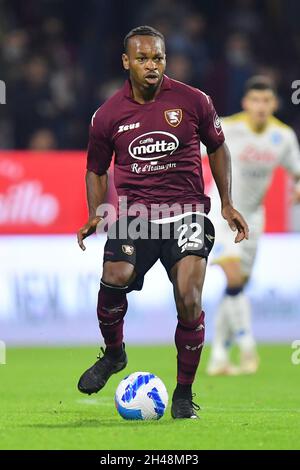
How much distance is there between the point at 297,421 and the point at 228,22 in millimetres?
10171

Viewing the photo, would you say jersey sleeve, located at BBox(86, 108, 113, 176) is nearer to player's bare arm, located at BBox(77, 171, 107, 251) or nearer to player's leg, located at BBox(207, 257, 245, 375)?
player's bare arm, located at BBox(77, 171, 107, 251)

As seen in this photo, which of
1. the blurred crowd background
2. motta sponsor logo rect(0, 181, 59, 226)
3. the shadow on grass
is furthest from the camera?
the blurred crowd background

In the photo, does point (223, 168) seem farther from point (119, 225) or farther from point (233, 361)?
point (233, 361)

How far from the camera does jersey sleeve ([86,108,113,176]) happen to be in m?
7.80

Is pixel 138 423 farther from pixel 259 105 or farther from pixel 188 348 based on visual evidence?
pixel 259 105

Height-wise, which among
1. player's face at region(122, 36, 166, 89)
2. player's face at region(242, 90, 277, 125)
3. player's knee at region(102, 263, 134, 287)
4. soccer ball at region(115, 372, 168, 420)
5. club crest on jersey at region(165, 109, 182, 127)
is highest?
player's face at region(242, 90, 277, 125)

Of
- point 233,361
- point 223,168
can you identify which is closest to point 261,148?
point 233,361

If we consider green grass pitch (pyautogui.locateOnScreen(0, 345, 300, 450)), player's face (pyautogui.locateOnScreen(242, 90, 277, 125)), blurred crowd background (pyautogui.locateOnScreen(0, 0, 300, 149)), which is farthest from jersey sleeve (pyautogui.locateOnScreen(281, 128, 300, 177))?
blurred crowd background (pyautogui.locateOnScreen(0, 0, 300, 149))

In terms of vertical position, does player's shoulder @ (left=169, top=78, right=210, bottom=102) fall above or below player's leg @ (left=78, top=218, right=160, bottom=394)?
above

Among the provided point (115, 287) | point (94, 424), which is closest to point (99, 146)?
point (115, 287)

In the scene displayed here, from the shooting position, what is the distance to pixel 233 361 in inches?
489

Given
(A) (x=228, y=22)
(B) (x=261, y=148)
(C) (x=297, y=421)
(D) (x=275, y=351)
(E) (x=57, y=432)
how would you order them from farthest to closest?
(A) (x=228, y=22) < (D) (x=275, y=351) < (B) (x=261, y=148) < (C) (x=297, y=421) < (E) (x=57, y=432)

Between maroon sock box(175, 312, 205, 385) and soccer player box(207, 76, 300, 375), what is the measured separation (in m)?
3.98

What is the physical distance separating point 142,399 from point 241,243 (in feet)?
15.0
